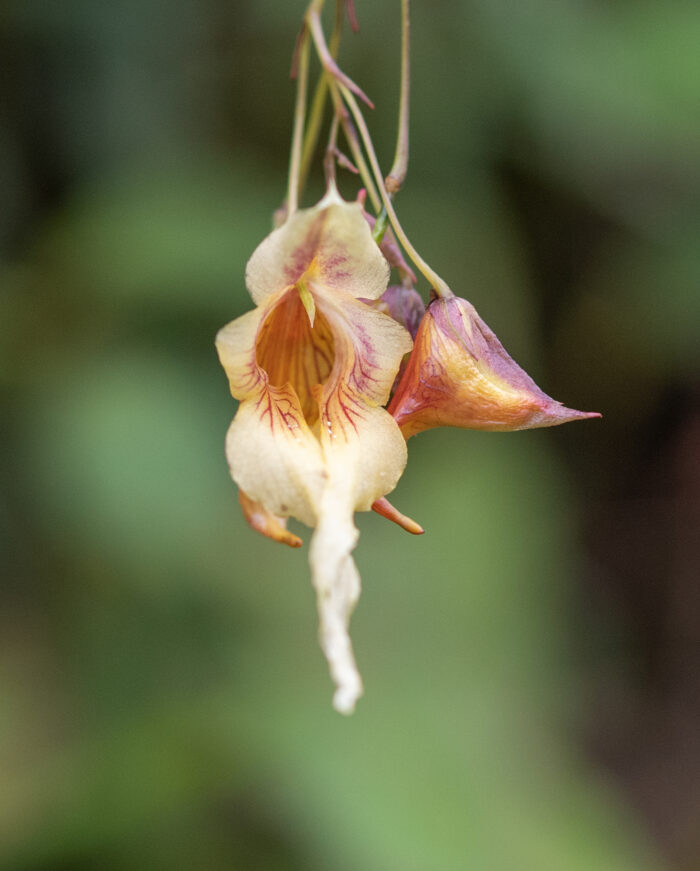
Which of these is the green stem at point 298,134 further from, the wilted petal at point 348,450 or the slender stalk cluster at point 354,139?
the wilted petal at point 348,450

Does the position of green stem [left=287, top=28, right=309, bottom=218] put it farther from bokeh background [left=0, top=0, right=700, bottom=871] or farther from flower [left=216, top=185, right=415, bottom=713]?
bokeh background [left=0, top=0, right=700, bottom=871]

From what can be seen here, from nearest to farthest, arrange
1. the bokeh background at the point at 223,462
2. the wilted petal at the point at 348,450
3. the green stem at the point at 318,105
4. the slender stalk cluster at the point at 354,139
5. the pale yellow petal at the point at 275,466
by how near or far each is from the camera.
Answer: the wilted petal at the point at 348,450, the pale yellow petal at the point at 275,466, the slender stalk cluster at the point at 354,139, the green stem at the point at 318,105, the bokeh background at the point at 223,462

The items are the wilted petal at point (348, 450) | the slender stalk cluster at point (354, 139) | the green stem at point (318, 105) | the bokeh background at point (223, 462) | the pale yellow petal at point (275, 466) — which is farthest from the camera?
the bokeh background at point (223, 462)

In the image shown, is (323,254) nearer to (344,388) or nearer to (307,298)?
(307,298)

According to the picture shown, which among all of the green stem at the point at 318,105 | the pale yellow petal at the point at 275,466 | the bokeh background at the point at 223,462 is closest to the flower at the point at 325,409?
the pale yellow petal at the point at 275,466

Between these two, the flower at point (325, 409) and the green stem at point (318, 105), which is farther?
the green stem at point (318, 105)

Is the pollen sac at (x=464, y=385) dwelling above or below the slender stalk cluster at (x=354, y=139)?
below
